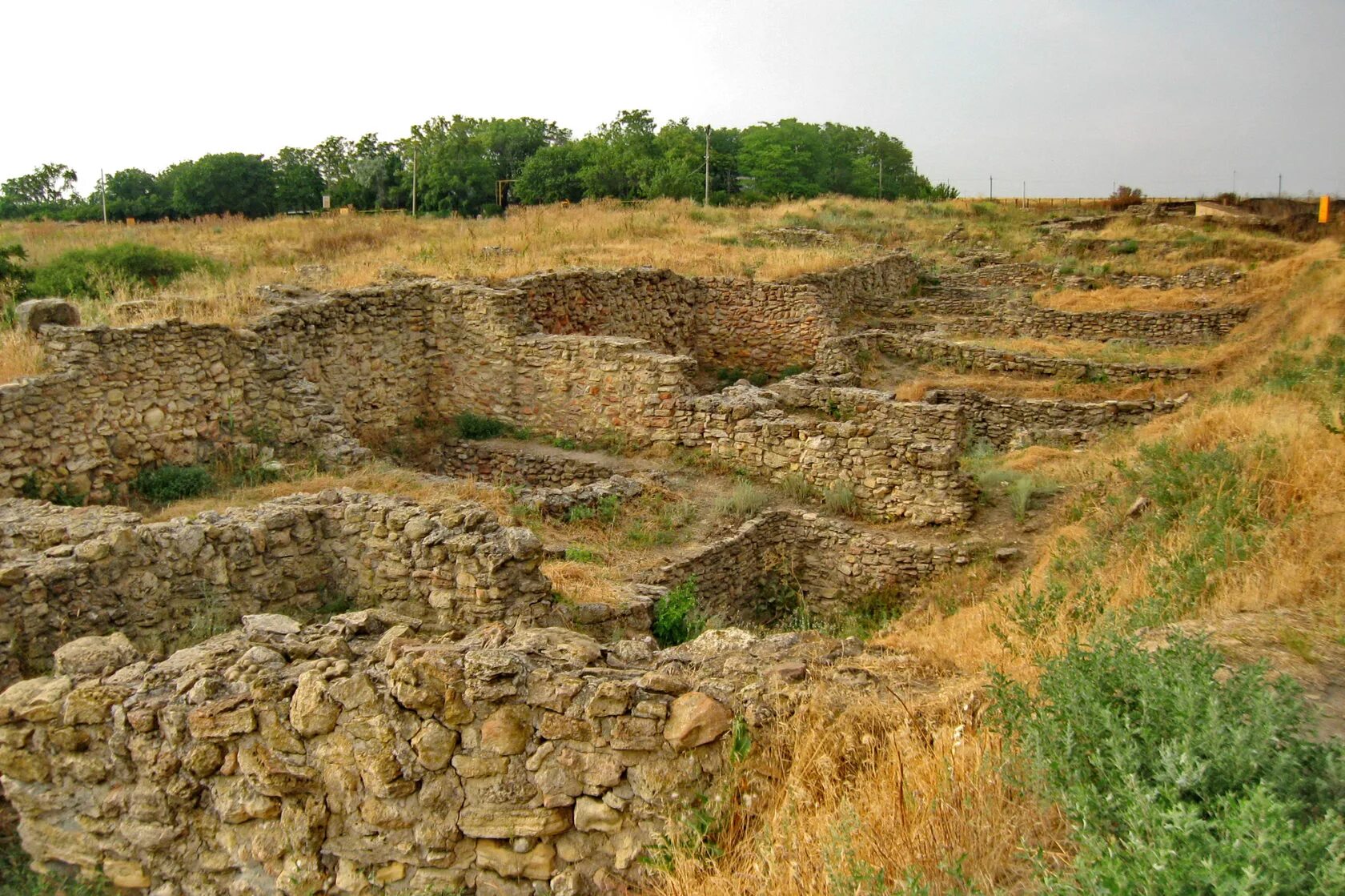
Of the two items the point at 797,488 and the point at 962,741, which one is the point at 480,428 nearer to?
the point at 797,488

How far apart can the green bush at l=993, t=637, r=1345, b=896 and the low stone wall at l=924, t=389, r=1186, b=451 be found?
1014 cm

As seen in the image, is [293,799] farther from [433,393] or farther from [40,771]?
[433,393]

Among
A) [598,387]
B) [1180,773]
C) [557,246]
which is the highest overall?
[557,246]

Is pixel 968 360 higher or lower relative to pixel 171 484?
higher

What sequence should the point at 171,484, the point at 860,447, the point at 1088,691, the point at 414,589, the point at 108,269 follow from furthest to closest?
the point at 108,269, the point at 860,447, the point at 171,484, the point at 414,589, the point at 1088,691

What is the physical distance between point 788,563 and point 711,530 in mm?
960

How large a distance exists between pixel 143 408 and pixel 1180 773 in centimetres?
952

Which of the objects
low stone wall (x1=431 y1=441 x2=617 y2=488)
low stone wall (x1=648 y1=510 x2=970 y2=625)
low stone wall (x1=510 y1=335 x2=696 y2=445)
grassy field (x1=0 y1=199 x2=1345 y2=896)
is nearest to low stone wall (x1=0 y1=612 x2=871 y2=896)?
grassy field (x1=0 y1=199 x2=1345 y2=896)

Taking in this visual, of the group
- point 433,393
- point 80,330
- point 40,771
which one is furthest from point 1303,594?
point 433,393

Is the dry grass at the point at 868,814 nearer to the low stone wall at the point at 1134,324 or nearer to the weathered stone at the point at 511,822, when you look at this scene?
the weathered stone at the point at 511,822

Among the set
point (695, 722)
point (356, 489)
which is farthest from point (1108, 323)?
point (695, 722)

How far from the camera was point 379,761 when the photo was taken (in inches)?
151

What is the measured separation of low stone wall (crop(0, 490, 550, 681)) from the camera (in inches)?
233

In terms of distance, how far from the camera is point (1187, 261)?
976 inches
